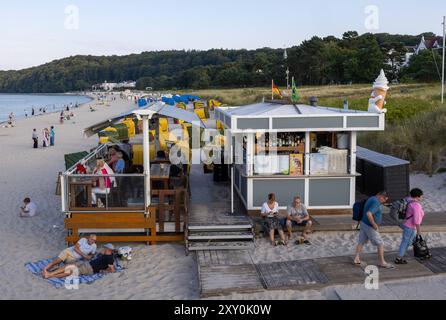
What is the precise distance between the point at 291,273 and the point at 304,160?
3452 millimetres

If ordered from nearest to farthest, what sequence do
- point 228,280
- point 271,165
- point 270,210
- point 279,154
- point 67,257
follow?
point 228,280, point 67,257, point 270,210, point 271,165, point 279,154

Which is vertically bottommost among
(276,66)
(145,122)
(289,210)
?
(289,210)

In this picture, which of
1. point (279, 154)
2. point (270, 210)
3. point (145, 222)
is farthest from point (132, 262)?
point (279, 154)

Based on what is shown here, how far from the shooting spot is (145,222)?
9.55 metres

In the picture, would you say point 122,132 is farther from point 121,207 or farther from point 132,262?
point 132,262

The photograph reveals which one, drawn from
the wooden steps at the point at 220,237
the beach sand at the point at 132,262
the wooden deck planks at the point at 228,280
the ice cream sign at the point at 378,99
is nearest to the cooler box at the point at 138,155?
the beach sand at the point at 132,262

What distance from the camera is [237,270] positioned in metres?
7.92

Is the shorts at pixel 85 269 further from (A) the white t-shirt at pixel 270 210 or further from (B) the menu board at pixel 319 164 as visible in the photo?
(B) the menu board at pixel 319 164

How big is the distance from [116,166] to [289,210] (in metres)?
4.73

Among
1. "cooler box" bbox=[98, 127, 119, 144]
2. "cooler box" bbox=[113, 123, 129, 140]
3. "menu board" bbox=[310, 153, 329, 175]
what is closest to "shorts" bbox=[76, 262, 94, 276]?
"menu board" bbox=[310, 153, 329, 175]

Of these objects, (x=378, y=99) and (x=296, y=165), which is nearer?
(x=378, y=99)
